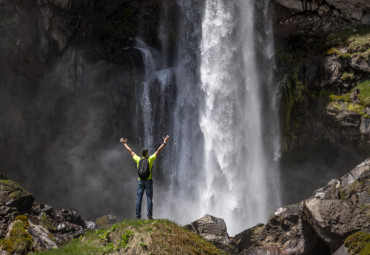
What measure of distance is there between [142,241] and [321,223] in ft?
20.2

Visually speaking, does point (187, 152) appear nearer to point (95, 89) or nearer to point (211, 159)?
point (211, 159)

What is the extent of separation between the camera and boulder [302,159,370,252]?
9957 millimetres

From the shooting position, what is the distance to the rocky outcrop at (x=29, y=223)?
9188 mm

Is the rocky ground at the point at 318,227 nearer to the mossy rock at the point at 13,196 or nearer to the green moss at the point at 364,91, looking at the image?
the green moss at the point at 364,91

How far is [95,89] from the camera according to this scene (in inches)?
1015

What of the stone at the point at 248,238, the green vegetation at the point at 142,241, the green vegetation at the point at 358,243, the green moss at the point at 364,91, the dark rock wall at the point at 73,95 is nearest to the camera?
the green vegetation at the point at 142,241

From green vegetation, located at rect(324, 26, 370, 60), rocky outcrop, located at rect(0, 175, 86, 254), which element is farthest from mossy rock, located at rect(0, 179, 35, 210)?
green vegetation, located at rect(324, 26, 370, 60)

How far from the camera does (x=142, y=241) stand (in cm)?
722

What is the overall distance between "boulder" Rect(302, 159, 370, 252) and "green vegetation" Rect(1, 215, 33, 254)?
853 centimetres

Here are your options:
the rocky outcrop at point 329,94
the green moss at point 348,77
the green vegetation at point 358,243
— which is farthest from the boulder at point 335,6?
the green vegetation at point 358,243

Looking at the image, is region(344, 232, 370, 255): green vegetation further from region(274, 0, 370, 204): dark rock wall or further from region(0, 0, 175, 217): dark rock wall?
region(0, 0, 175, 217): dark rock wall

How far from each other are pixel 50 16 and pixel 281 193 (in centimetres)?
1991

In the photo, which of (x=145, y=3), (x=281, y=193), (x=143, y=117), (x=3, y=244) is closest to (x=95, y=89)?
(x=143, y=117)

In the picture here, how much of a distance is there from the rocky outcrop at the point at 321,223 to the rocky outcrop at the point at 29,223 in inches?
278
